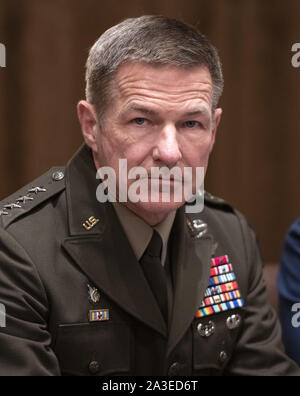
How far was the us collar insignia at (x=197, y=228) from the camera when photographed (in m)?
1.59

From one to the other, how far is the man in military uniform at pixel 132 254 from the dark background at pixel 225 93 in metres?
0.85

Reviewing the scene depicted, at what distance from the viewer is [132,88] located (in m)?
1.30

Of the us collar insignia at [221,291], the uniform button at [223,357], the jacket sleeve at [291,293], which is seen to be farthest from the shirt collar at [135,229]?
the jacket sleeve at [291,293]

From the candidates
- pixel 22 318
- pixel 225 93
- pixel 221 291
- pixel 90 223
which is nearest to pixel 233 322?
pixel 221 291

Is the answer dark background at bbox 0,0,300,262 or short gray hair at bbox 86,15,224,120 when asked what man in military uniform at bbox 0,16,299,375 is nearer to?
short gray hair at bbox 86,15,224,120

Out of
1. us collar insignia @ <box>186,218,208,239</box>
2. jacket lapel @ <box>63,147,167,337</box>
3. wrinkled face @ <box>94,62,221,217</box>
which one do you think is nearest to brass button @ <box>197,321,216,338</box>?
jacket lapel @ <box>63,147,167,337</box>

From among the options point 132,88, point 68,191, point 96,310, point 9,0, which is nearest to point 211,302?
point 96,310

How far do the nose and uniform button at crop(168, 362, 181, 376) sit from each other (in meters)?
0.47

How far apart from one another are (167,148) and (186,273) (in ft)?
1.18

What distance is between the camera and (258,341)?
1601 millimetres

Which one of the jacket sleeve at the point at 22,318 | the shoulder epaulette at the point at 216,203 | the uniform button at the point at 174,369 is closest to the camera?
the jacket sleeve at the point at 22,318

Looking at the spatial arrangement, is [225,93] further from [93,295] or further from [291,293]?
[93,295]

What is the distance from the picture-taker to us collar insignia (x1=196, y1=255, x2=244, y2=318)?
5.05 feet

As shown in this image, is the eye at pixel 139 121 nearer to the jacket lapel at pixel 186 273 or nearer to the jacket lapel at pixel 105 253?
the jacket lapel at pixel 105 253
